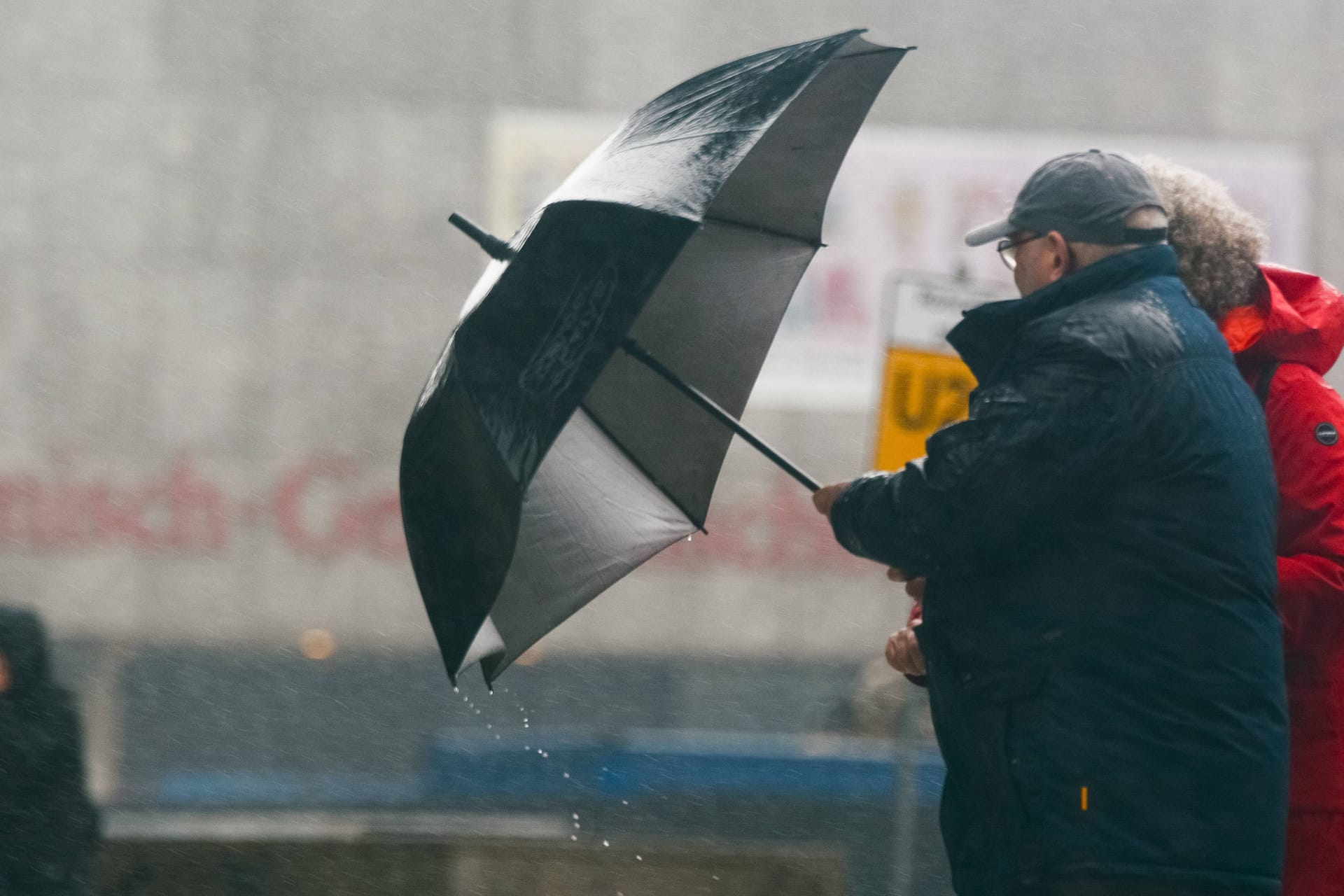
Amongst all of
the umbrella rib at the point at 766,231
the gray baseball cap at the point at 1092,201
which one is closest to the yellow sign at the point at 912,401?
the umbrella rib at the point at 766,231

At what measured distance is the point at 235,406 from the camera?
4820 millimetres

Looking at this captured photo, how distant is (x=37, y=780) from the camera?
3.94 meters

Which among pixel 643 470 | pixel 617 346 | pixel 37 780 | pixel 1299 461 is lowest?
pixel 37 780

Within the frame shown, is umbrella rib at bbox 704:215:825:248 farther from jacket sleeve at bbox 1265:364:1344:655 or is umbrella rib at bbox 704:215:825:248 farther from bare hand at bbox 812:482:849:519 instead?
jacket sleeve at bbox 1265:364:1344:655

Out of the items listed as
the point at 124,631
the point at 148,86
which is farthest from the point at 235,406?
the point at 148,86

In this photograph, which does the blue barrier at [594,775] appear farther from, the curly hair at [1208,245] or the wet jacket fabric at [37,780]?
the curly hair at [1208,245]

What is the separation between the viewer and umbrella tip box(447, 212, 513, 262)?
213 centimetres

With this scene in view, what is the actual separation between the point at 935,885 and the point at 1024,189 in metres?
2.86

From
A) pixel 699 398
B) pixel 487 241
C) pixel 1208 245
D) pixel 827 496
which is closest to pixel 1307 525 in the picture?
pixel 1208 245

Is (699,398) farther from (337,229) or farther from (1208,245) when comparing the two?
(337,229)

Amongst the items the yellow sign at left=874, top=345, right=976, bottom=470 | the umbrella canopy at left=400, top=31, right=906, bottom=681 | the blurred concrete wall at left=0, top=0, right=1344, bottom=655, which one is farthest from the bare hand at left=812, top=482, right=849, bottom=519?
the blurred concrete wall at left=0, top=0, right=1344, bottom=655

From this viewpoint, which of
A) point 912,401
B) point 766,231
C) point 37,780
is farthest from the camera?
point 37,780

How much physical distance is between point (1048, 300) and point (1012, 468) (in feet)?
0.91

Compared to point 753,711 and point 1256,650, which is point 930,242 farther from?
point 1256,650
